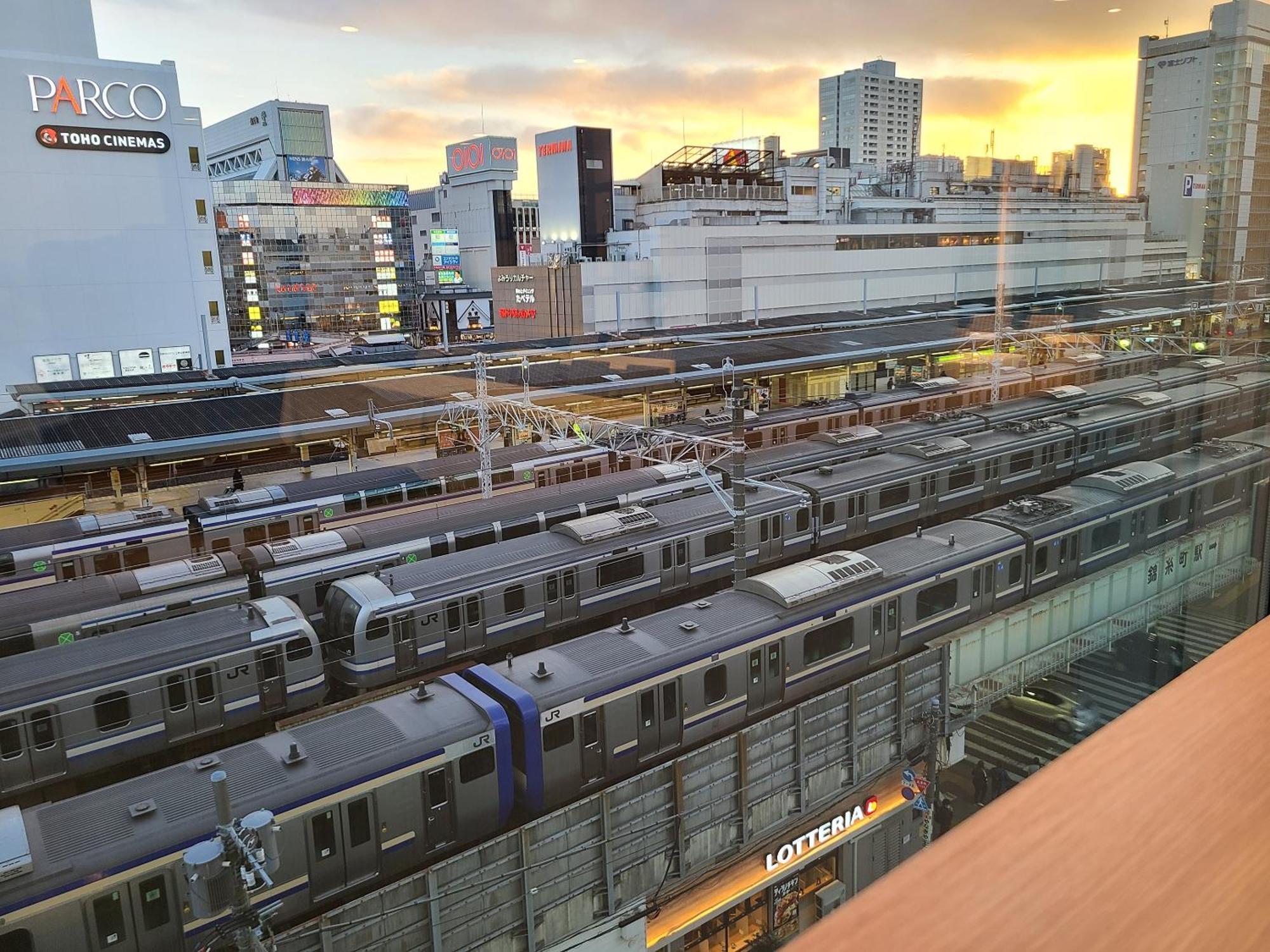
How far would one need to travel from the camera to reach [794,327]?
10.2m

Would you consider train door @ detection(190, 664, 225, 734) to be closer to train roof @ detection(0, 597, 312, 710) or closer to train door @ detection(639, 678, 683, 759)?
train roof @ detection(0, 597, 312, 710)

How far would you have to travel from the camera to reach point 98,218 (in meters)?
4.37

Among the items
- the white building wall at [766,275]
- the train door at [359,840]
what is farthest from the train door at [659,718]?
the white building wall at [766,275]

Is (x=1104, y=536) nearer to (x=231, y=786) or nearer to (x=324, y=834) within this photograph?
(x=324, y=834)

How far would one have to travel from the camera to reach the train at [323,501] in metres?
5.52

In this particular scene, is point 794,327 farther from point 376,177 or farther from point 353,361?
point 376,177

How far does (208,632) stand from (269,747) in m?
1.44

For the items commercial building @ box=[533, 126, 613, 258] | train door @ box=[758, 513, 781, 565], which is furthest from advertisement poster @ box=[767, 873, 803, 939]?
commercial building @ box=[533, 126, 613, 258]

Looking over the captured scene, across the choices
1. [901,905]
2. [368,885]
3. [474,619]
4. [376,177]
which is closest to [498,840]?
[368,885]

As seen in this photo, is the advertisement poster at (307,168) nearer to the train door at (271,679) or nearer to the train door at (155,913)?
the train door at (271,679)

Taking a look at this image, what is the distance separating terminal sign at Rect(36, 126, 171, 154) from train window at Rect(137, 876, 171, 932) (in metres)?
3.65

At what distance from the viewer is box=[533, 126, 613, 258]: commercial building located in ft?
40.1

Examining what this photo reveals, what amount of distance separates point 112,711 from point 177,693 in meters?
0.27

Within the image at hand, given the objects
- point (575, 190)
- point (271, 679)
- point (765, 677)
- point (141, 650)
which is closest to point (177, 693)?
point (141, 650)
